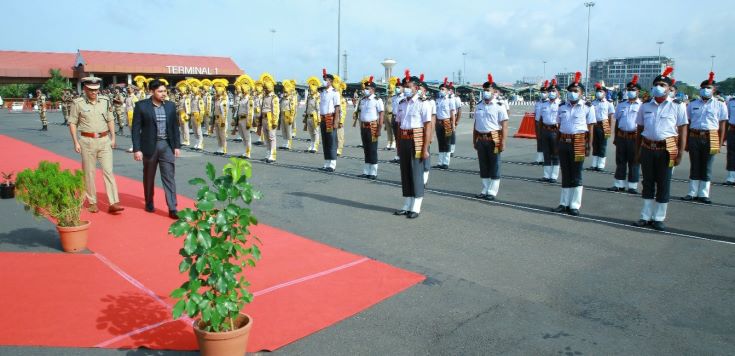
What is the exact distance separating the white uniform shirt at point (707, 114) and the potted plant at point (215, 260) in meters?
9.57

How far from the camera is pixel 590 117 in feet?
30.2

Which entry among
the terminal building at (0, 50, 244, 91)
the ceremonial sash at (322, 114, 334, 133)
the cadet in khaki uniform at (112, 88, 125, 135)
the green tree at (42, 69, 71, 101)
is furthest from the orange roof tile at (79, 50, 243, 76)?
the ceremonial sash at (322, 114, 334, 133)

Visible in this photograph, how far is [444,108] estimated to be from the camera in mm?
14211

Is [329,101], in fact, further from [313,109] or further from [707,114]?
[707,114]

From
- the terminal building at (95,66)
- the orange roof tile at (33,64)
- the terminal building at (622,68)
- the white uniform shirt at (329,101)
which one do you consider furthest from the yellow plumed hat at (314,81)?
the terminal building at (622,68)

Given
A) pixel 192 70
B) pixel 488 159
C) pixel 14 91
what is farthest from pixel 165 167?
pixel 14 91

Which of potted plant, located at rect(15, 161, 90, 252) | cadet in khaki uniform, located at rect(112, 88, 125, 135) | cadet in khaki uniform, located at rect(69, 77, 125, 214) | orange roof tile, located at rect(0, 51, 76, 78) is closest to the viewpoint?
potted plant, located at rect(15, 161, 90, 252)

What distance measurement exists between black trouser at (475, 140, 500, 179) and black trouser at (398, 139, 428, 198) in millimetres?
1796

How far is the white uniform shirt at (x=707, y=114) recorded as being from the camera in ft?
32.5

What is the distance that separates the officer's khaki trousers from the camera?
25.6 feet

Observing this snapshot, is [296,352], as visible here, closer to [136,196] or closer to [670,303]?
[670,303]

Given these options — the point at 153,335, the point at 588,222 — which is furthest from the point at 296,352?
the point at 588,222

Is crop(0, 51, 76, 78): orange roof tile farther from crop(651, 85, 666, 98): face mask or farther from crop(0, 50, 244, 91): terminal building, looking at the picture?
crop(651, 85, 666, 98): face mask

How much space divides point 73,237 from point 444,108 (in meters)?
10.1
